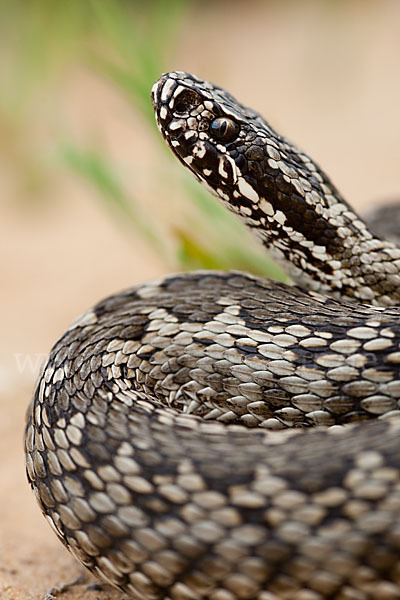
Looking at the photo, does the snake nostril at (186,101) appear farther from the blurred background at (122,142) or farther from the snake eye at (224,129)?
the blurred background at (122,142)

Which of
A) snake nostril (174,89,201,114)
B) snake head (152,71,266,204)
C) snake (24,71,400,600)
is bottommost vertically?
snake (24,71,400,600)

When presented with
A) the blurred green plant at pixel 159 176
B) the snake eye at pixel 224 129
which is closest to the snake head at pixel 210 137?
the snake eye at pixel 224 129

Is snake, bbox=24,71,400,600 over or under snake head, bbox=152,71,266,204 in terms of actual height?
under

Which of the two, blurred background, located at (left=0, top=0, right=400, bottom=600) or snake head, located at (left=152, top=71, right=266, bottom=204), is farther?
blurred background, located at (left=0, top=0, right=400, bottom=600)

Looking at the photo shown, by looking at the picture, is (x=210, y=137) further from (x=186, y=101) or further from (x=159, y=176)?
(x=159, y=176)

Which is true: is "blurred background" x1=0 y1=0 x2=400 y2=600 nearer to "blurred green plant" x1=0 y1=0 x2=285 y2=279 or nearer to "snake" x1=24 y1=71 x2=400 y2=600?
"blurred green plant" x1=0 y1=0 x2=285 y2=279

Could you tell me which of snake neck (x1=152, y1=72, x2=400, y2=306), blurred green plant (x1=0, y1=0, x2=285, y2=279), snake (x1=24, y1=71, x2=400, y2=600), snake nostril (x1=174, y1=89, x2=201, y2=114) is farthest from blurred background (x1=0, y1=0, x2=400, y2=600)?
snake nostril (x1=174, y1=89, x2=201, y2=114)

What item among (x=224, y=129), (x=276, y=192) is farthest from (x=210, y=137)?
(x=276, y=192)
